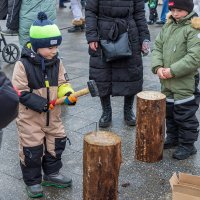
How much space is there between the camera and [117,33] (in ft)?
16.5

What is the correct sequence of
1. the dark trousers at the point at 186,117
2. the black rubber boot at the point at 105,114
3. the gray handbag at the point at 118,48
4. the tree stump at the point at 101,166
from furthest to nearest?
the black rubber boot at the point at 105,114 → the gray handbag at the point at 118,48 → the dark trousers at the point at 186,117 → the tree stump at the point at 101,166

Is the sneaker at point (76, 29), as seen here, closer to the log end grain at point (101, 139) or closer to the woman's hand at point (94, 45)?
the woman's hand at point (94, 45)

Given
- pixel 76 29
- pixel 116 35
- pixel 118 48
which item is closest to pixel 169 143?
pixel 118 48

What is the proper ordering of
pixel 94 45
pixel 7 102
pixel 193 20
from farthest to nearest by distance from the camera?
pixel 94 45 → pixel 193 20 → pixel 7 102

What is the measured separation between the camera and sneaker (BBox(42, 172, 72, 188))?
13.0ft

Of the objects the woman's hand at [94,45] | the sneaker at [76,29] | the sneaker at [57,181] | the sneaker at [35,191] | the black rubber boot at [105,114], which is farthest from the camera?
the sneaker at [76,29]

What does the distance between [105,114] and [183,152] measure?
4.15 ft

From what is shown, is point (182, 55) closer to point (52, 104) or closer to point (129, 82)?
point (129, 82)

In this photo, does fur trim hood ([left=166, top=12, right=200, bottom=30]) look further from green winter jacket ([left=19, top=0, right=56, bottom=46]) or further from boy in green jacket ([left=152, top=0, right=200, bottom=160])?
green winter jacket ([left=19, top=0, right=56, bottom=46])

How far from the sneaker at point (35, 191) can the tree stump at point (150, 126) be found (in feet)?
3.78

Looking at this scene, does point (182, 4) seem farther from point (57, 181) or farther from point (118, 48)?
point (57, 181)

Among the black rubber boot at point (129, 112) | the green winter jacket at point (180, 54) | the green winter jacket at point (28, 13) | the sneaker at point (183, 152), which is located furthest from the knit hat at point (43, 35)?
the green winter jacket at point (28, 13)

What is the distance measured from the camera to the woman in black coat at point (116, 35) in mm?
5039

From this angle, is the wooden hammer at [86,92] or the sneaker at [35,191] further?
the sneaker at [35,191]
